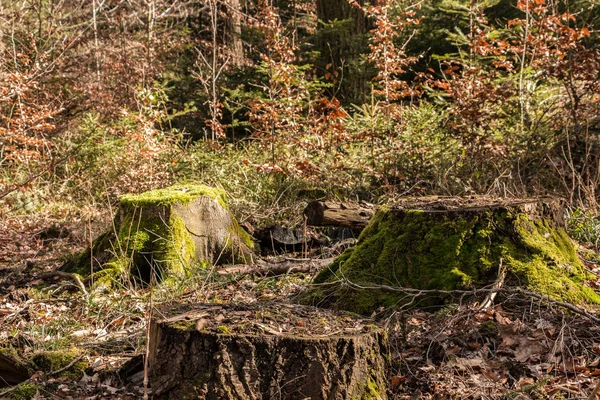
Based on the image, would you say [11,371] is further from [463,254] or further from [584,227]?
[584,227]

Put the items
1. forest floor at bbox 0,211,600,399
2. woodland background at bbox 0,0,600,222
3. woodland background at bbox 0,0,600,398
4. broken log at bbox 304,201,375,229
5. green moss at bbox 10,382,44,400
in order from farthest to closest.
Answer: woodland background at bbox 0,0,600,222 → broken log at bbox 304,201,375,229 → woodland background at bbox 0,0,600,398 → green moss at bbox 10,382,44,400 → forest floor at bbox 0,211,600,399

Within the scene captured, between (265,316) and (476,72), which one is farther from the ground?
(476,72)

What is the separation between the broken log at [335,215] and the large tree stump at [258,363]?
3.31 meters

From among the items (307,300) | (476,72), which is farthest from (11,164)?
(307,300)

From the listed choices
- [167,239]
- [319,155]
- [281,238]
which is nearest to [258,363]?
[167,239]

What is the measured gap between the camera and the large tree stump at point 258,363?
3.18 meters

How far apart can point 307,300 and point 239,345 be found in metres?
1.61

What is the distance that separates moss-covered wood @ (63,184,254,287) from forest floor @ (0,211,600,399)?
69 cm

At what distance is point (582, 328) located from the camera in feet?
12.9

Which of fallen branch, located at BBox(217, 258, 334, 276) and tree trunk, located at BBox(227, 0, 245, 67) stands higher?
tree trunk, located at BBox(227, 0, 245, 67)

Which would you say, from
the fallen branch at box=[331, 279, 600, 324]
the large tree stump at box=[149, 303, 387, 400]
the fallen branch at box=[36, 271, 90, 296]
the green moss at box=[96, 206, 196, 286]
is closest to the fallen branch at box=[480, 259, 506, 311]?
the fallen branch at box=[331, 279, 600, 324]

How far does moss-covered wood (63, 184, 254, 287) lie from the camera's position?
625 cm

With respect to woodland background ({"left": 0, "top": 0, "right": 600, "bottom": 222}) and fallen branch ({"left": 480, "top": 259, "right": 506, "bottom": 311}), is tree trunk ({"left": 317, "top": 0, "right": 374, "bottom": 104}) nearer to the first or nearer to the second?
woodland background ({"left": 0, "top": 0, "right": 600, "bottom": 222})

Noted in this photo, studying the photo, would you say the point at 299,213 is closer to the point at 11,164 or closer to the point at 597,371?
the point at 597,371
